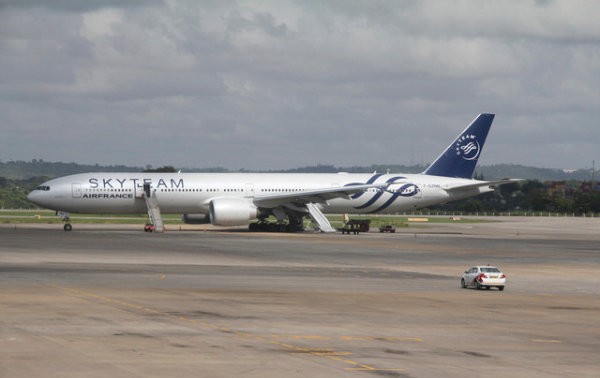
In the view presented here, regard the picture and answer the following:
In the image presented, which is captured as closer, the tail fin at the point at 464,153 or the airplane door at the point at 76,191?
the airplane door at the point at 76,191

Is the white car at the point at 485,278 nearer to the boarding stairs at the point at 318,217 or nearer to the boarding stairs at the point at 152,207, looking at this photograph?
the boarding stairs at the point at 318,217

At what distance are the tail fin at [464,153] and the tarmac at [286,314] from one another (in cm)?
2989

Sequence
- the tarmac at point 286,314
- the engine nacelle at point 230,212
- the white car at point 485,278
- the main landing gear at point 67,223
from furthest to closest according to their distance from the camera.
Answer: the main landing gear at point 67,223 → the engine nacelle at point 230,212 → the white car at point 485,278 → the tarmac at point 286,314

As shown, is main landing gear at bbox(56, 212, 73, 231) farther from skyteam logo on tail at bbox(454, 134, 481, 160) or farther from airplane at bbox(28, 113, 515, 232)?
skyteam logo on tail at bbox(454, 134, 481, 160)

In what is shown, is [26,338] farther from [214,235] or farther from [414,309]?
[214,235]

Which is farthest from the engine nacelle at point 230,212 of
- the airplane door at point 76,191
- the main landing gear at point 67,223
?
the main landing gear at point 67,223

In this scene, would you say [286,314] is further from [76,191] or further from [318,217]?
[318,217]

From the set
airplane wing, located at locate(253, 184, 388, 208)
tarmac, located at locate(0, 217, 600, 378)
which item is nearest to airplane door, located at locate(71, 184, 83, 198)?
airplane wing, located at locate(253, 184, 388, 208)

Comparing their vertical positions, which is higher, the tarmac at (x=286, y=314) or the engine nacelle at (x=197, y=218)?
the engine nacelle at (x=197, y=218)

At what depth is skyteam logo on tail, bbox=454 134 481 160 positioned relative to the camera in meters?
97.8

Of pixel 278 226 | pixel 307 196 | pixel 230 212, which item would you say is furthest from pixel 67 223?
pixel 307 196

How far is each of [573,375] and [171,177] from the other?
222 ft

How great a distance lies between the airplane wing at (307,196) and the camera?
87.6m

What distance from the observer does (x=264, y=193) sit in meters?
90.6
